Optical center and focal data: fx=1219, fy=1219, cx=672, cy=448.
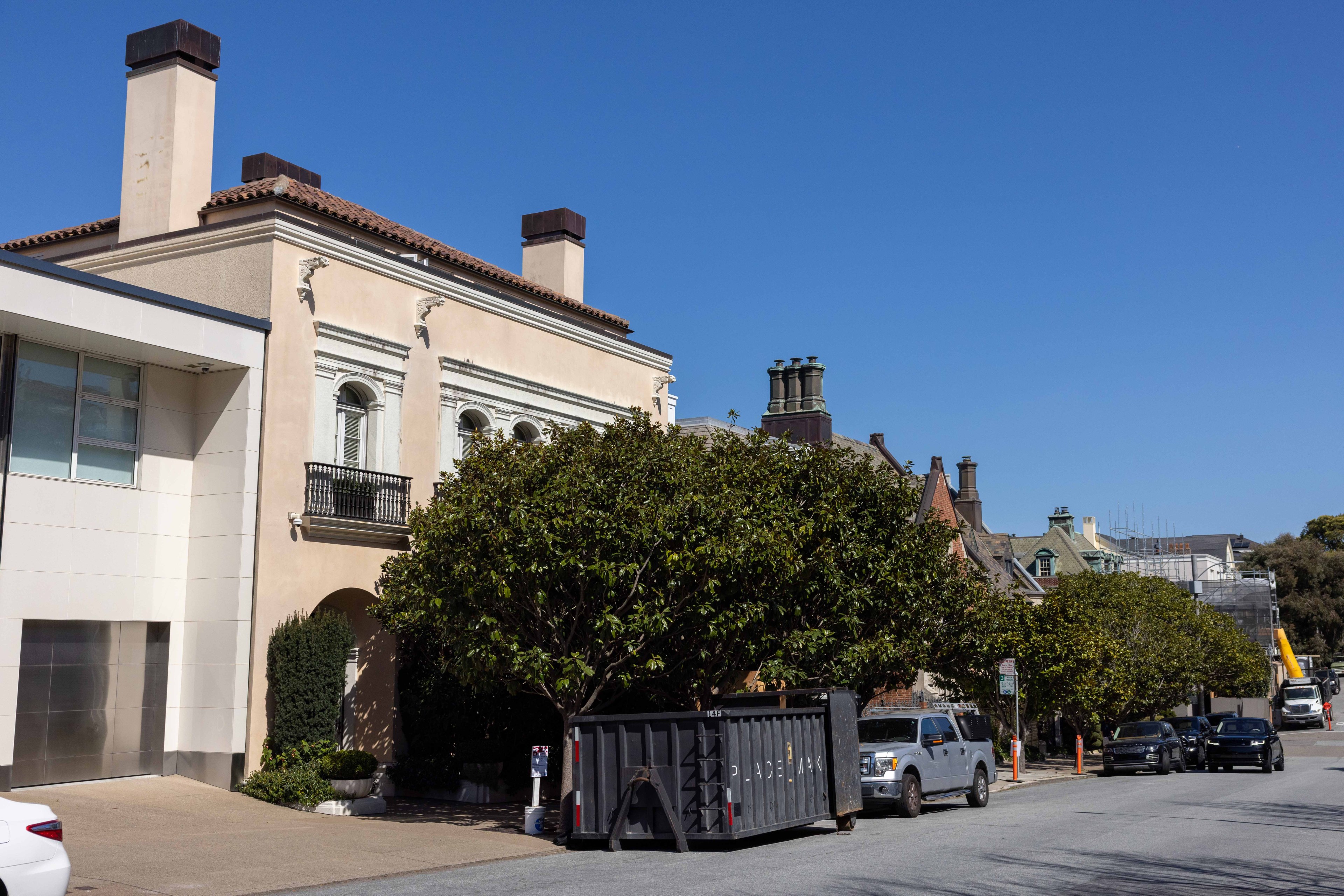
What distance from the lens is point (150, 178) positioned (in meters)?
24.0

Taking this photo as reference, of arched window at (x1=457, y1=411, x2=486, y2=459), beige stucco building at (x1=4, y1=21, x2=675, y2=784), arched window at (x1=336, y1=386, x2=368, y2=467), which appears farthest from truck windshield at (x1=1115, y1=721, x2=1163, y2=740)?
arched window at (x1=336, y1=386, x2=368, y2=467)

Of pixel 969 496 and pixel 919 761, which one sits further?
pixel 969 496

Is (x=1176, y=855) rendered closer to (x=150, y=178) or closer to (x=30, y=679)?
(x=30, y=679)

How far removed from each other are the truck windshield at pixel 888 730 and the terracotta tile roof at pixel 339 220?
1399 cm

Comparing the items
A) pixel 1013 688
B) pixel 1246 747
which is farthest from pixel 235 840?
pixel 1246 747

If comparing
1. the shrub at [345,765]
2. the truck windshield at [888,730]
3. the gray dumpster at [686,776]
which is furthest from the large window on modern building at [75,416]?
the truck windshield at [888,730]

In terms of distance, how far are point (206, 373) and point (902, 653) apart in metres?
14.0

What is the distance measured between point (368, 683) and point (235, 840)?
701cm

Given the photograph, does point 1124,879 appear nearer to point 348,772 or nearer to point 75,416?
point 348,772

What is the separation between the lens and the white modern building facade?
62.3 ft

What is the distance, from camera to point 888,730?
73.2 ft

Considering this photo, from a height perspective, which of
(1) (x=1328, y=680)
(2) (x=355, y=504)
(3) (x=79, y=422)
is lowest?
(1) (x=1328, y=680)

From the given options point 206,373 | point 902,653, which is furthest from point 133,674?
point 902,653

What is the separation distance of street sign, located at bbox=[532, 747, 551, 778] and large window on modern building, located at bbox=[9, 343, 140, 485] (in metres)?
8.59
